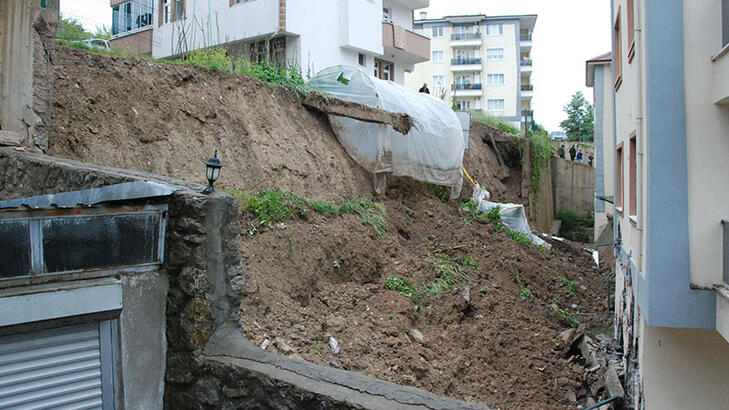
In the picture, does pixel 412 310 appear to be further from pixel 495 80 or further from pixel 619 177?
pixel 495 80

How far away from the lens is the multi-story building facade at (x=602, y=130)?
701 inches

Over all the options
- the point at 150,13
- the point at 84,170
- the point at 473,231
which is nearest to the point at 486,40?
the point at 150,13

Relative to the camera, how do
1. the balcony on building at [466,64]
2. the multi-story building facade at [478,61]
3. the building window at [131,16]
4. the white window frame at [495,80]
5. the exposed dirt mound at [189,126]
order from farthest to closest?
the balcony on building at [466,64] → the white window frame at [495,80] → the multi-story building facade at [478,61] → the building window at [131,16] → the exposed dirt mound at [189,126]

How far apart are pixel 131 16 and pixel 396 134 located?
14415mm

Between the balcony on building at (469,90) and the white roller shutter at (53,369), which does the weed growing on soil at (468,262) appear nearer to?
the white roller shutter at (53,369)

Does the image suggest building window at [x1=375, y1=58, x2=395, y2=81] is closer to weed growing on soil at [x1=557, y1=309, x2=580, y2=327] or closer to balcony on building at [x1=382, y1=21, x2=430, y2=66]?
balcony on building at [x1=382, y1=21, x2=430, y2=66]

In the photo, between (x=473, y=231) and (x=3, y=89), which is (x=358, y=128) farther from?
(x=3, y=89)

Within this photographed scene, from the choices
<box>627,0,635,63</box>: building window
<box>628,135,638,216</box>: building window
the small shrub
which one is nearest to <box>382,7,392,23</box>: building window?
<box>627,0,635,63</box>: building window

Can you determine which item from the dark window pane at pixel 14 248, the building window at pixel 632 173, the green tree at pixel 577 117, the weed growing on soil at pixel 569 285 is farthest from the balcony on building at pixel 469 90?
the dark window pane at pixel 14 248

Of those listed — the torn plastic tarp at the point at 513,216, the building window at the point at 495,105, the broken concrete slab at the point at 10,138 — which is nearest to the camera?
the broken concrete slab at the point at 10,138

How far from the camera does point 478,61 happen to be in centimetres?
4900

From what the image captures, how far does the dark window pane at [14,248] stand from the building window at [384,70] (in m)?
19.9

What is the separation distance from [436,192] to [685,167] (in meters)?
8.46

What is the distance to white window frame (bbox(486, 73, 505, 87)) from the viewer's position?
48694 millimetres
